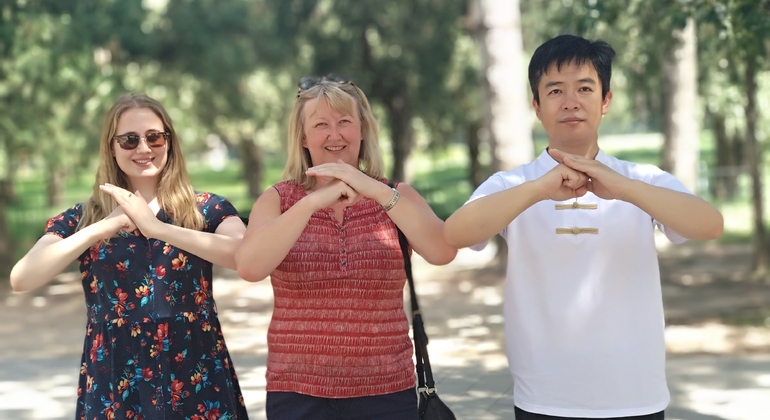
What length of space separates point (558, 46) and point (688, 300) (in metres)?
9.61

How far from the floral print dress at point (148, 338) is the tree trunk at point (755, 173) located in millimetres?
9860

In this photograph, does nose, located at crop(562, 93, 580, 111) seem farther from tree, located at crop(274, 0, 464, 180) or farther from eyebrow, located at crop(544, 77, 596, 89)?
tree, located at crop(274, 0, 464, 180)

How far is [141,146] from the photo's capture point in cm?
352

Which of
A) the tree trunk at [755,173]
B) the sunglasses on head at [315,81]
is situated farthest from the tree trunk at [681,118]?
the sunglasses on head at [315,81]

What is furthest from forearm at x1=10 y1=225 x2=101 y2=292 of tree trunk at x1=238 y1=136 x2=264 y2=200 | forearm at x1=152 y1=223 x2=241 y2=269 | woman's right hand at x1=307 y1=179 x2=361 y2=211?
tree trunk at x1=238 y1=136 x2=264 y2=200

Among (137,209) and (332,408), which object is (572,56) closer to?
(332,408)

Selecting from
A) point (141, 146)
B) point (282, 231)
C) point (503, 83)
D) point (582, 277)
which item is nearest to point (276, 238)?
point (282, 231)

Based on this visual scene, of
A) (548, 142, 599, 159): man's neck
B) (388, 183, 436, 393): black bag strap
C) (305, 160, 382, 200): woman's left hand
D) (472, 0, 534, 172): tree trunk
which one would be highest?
(472, 0, 534, 172): tree trunk

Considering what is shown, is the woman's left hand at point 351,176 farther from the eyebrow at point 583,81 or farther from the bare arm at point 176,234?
the eyebrow at point 583,81

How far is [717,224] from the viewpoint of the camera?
9.62 ft

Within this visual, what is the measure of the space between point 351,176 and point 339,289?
381 millimetres

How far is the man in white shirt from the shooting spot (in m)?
3.01

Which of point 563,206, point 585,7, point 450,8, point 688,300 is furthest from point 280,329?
point 450,8

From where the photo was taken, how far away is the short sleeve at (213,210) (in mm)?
3623
